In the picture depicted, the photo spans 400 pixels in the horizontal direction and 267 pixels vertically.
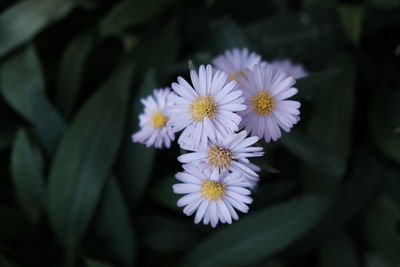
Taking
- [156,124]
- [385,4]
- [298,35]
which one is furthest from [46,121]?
[385,4]

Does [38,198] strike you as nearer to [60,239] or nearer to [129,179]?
[60,239]

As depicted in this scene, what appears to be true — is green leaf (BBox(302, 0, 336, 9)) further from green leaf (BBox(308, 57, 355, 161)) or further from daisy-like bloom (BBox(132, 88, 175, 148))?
daisy-like bloom (BBox(132, 88, 175, 148))

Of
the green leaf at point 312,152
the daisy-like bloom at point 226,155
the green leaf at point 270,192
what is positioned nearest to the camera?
the daisy-like bloom at point 226,155

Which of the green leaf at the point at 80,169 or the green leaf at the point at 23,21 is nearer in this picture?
the green leaf at the point at 80,169

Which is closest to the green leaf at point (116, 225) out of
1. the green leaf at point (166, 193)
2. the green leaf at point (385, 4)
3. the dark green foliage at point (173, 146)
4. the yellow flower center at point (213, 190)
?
the dark green foliage at point (173, 146)

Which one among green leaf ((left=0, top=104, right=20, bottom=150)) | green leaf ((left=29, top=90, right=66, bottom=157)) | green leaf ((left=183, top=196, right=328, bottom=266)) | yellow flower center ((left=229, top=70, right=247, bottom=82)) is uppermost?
green leaf ((left=0, top=104, right=20, bottom=150))

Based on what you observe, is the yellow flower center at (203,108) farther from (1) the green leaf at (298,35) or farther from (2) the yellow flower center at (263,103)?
(1) the green leaf at (298,35)

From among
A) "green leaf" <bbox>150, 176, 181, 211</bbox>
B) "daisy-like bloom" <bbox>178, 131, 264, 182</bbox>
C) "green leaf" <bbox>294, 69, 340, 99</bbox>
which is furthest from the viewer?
"green leaf" <bbox>150, 176, 181, 211</bbox>

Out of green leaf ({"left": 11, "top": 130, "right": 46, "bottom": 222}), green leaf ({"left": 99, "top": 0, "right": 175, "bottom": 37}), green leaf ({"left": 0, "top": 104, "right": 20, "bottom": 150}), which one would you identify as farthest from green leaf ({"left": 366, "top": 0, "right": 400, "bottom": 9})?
green leaf ({"left": 0, "top": 104, "right": 20, "bottom": 150})
